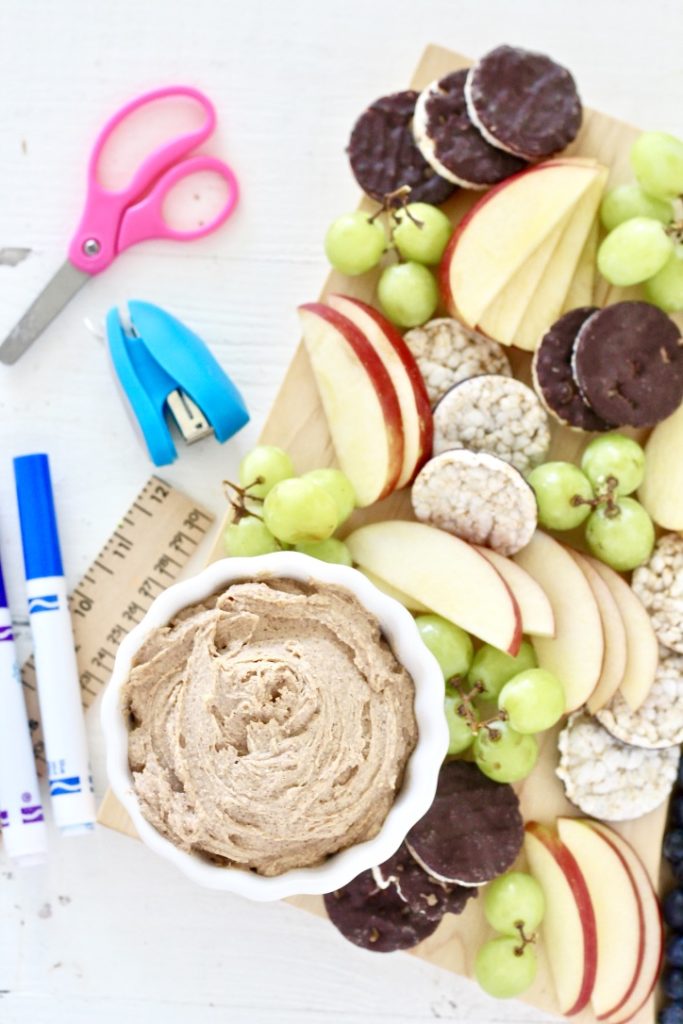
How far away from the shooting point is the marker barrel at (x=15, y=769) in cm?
158

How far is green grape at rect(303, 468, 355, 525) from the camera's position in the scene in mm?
1398

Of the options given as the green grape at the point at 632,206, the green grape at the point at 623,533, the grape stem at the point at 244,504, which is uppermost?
the green grape at the point at 632,206

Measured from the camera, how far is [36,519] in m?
1.59

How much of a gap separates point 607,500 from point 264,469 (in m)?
0.43

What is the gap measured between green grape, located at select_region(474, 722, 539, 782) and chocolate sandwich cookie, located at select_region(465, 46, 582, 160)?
73 centimetres

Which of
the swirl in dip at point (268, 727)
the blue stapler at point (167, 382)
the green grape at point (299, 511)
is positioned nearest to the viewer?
the swirl in dip at point (268, 727)

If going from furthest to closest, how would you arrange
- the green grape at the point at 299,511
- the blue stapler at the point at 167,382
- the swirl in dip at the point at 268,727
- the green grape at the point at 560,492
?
1. the blue stapler at the point at 167,382
2. the green grape at the point at 560,492
3. the green grape at the point at 299,511
4. the swirl in dip at the point at 268,727

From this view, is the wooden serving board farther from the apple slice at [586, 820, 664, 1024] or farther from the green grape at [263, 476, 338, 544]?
the green grape at [263, 476, 338, 544]

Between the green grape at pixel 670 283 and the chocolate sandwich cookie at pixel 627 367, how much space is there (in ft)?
0.12

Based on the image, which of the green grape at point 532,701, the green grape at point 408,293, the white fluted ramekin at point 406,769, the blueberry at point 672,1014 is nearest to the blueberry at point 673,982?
the blueberry at point 672,1014

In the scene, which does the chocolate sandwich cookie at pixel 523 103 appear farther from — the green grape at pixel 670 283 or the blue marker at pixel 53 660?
the blue marker at pixel 53 660

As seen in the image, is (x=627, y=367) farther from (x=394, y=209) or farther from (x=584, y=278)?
(x=394, y=209)

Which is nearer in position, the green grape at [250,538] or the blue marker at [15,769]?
the green grape at [250,538]

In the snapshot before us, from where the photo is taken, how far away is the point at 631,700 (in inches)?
58.1
